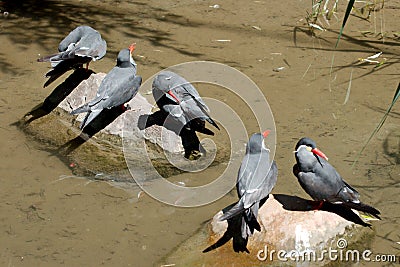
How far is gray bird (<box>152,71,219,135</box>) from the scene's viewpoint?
191 inches

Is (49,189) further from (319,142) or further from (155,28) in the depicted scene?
(155,28)

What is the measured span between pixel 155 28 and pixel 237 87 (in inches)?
63.8

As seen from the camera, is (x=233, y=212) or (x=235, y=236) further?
(x=235, y=236)

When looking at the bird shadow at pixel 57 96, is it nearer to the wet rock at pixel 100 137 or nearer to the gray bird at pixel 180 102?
the wet rock at pixel 100 137

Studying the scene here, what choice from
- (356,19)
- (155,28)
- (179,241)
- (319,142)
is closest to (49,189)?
(179,241)

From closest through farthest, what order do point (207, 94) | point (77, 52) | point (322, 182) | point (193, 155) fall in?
1. point (322, 182)
2. point (193, 155)
3. point (77, 52)
4. point (207, 94)

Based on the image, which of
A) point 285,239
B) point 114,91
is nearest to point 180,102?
point 114,91

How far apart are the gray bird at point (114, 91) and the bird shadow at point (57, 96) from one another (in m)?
0.39

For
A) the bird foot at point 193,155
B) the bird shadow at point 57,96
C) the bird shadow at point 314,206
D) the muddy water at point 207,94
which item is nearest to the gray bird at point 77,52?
the bird shadow at point 57,96

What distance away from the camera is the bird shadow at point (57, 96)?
5.35 metres

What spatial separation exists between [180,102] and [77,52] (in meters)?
1.02

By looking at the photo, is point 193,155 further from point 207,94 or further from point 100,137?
point 207,94

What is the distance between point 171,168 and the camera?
4.77 metres

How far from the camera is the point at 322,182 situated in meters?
3.85
